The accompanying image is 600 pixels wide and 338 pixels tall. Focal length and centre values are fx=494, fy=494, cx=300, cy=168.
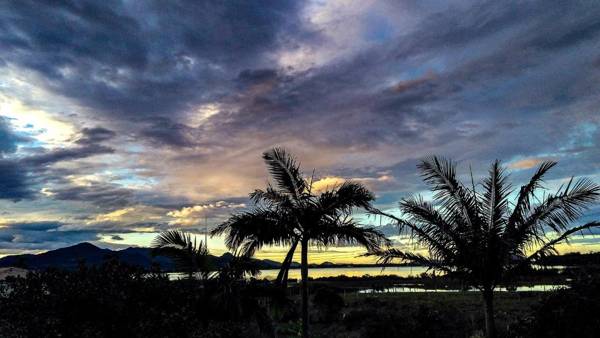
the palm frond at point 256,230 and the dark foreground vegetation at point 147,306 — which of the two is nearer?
the dark foreground vegetation at point 147,306

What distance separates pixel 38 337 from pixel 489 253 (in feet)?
47.3

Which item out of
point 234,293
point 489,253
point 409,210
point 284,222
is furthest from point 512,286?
point 234,293

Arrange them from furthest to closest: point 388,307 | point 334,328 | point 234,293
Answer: point 388,307 < point 334,328 < point 234,293

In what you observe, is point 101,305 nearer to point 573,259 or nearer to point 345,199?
point 345,199

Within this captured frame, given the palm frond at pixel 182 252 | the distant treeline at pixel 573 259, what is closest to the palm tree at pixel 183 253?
the palm frond at pixel 182 252

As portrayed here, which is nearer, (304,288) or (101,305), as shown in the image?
(101,305)

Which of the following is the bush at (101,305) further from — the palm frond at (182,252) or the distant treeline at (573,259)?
the distant treeline at (573,259)

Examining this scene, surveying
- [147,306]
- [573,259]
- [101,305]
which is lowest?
[147,306]

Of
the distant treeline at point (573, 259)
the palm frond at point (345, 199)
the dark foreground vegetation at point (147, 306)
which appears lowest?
the dark foreground vegetation at point (147, 306)

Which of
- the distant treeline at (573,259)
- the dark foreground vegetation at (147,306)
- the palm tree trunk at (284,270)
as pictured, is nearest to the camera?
the dark foreground vegetation at (147,306)

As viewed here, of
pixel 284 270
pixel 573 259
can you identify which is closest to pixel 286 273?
pixel 284 270

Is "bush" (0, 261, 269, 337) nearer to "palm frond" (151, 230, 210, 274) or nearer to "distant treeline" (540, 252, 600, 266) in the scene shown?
"palm frond" (151, 230, 210, 274)

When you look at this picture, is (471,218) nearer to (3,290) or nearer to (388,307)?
(3,290)

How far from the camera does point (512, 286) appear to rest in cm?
1838
